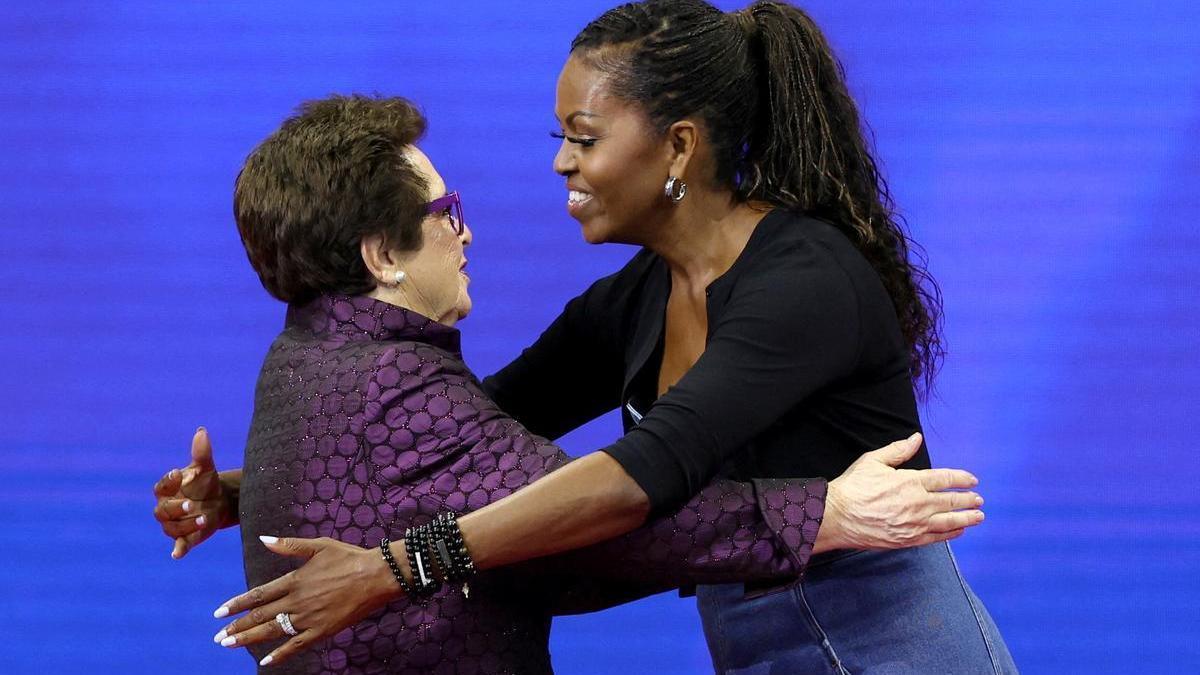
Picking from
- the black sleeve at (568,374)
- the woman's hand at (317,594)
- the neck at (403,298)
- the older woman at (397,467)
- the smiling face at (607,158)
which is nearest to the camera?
the woman's hand at (317,594)

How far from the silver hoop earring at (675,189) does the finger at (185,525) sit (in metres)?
0.69

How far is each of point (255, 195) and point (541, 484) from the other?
45cm

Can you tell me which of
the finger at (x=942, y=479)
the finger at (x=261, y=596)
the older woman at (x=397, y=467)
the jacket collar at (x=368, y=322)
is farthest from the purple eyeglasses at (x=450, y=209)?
the finger at (x=942, y=479)

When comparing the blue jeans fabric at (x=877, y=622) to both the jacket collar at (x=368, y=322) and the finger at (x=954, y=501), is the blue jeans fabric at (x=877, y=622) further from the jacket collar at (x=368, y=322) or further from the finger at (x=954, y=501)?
the jacket collar at (x=368, y=322)

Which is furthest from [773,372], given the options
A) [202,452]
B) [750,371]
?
[202,452]

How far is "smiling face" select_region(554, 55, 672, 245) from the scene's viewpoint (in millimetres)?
1761

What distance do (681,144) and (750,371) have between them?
0.36 meters

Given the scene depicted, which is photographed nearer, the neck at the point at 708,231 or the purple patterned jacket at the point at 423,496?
the purple patterned jacket at the point at 423,496

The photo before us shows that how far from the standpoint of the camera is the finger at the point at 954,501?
62.1 inches

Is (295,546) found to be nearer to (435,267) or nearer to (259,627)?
(259,627)

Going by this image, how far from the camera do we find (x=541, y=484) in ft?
4.76

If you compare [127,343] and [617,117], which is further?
[127,343]

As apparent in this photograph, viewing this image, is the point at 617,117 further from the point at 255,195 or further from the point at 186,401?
the point at 186,401

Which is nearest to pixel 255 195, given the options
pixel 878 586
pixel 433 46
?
pixel 878 586
